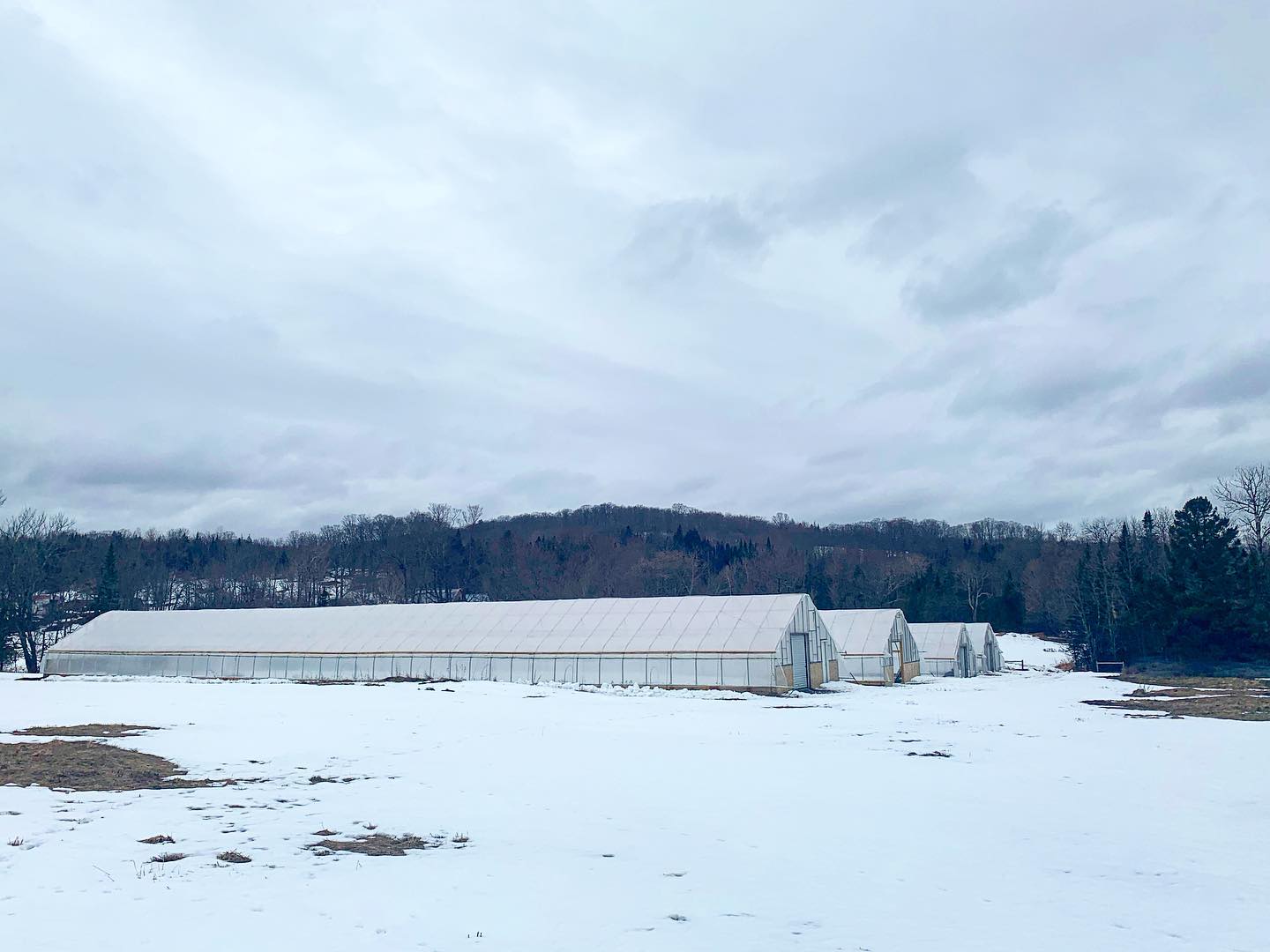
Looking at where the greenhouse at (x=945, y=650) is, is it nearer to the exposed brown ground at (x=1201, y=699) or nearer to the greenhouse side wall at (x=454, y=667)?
the exposed brown ground at (x=1201, y=699)

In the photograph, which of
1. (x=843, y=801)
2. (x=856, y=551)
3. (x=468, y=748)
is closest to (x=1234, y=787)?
(x=843, y=801)

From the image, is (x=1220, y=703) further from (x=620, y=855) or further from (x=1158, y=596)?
(x=620, y=855)

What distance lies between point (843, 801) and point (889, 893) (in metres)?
4.96

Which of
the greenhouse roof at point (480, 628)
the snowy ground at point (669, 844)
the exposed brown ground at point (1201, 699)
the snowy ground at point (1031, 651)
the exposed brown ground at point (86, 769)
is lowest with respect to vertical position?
the snowy ground at point (1031, 651)

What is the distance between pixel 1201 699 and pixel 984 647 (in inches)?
1486

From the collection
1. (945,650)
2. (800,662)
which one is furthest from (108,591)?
(945,650)

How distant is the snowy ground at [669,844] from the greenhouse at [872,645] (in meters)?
30.0

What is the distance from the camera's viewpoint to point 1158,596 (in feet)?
173

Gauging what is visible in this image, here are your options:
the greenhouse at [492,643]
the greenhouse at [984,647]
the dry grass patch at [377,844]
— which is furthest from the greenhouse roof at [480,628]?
the dry grass patch at [377,844]

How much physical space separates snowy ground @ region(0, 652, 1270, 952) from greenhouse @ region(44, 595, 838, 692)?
19.0m

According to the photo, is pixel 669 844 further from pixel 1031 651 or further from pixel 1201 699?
pixel 1031 651

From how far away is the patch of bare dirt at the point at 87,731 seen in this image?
21.1m

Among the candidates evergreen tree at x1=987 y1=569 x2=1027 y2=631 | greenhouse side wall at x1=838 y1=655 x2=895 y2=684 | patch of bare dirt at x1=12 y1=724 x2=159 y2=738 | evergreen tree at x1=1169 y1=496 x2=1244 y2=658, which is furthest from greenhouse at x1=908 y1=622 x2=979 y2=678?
patch of bare dirt at x1=12 y1=724 x2=159 y2=738

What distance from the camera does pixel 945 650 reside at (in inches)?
2496
